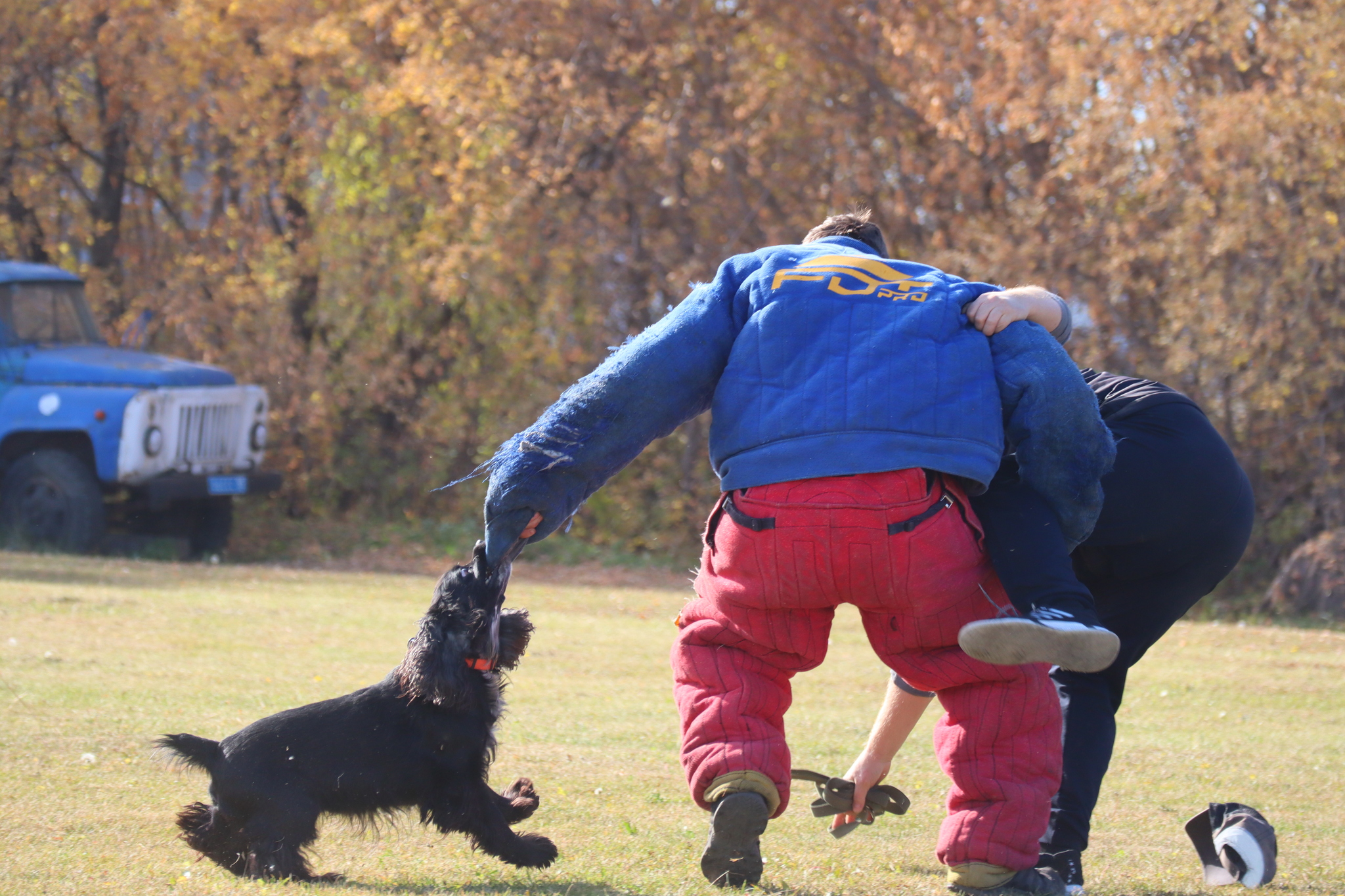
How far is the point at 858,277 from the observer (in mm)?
3234

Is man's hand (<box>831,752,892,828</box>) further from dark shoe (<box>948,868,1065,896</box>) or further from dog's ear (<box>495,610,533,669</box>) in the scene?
dog's ear (<box>495,610,533,669</box>)

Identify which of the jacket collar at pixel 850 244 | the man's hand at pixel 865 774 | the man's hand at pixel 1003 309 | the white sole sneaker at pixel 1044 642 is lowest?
the man's hand at pixel 865 774

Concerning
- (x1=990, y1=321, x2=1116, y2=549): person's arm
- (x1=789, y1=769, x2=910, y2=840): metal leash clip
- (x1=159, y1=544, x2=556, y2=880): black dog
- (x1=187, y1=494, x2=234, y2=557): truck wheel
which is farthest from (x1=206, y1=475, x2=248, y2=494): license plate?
(x1=990, y1=321, x2=1116, y2=549): person's arm

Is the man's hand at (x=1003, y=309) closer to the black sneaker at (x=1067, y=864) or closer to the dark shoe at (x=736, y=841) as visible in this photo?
the dark shoe at (x=736, y=841)

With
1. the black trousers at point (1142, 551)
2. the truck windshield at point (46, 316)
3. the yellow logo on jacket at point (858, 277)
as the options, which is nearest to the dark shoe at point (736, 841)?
the black trousers at point (1142, 551)

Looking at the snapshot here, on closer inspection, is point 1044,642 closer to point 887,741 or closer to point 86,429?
point 887,741

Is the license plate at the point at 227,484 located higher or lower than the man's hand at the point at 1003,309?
lower

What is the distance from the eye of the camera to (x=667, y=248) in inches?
524

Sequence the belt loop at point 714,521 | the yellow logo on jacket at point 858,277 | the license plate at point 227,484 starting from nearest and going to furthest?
the yellow logo on jacket at point 858,277, the belt loop at point 714,521, the license plate at point 227,484

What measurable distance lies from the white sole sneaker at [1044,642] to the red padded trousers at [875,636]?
23 centimetres

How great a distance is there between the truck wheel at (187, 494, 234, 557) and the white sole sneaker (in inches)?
427

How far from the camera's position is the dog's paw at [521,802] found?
3.71 m

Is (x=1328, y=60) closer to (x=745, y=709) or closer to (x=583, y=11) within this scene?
(x=583, y=11)

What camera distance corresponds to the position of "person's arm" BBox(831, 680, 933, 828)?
3.77 m
